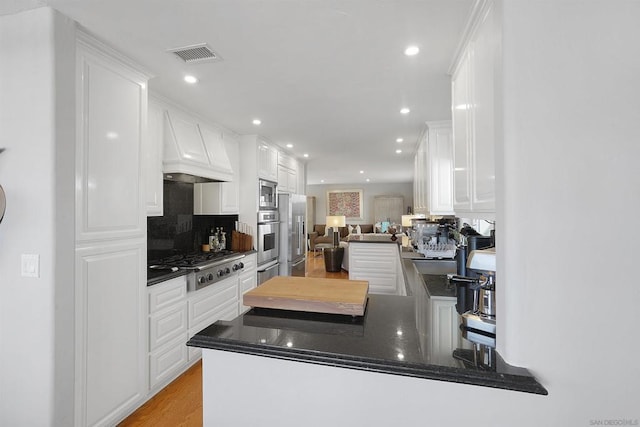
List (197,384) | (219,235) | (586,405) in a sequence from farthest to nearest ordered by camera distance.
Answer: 1. (219,235)
2. (197,384)
3. (586,405)

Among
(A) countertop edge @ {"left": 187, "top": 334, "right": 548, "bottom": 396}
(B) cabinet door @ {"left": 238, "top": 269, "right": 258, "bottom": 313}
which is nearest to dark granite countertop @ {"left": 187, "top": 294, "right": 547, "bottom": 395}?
(A) countertop edge @ {"left": 187, "top": 334, "right": 548, "bottom": 396}

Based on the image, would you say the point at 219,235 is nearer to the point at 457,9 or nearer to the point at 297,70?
the point at 297,70

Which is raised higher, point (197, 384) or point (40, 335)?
point (40, 335)

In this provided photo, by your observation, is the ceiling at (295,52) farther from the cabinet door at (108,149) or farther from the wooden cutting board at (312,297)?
the wooden cutting board at (312,297)

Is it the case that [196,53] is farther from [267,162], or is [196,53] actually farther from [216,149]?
[267,162]

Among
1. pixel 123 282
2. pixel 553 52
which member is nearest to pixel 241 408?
pixel 123 282

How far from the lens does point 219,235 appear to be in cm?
365

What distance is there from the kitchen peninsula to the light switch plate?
100cm

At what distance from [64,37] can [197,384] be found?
2.44 meters

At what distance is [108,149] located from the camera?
5.64 ft

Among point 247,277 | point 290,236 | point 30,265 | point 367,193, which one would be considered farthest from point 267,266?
point 367,193

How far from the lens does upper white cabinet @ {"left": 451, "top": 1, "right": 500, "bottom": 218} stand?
3.55 feet

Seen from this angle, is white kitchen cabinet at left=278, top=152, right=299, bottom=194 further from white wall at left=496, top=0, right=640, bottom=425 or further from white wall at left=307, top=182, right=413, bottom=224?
white wall at left=307, top=182, right=413, bottom=224

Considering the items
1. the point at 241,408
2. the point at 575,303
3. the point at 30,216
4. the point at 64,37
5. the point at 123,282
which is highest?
the point at 64,37
